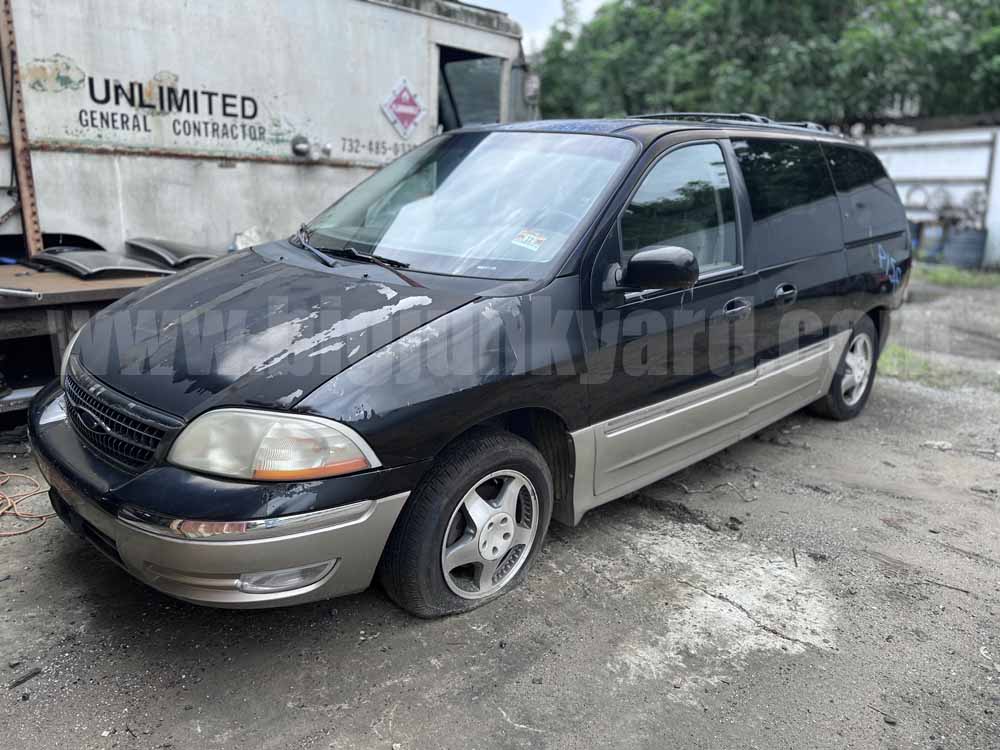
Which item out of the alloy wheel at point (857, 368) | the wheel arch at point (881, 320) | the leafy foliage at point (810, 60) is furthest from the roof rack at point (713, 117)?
the leafy foliage at point (810, 60)

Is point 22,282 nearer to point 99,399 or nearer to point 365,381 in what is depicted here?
point 99,399

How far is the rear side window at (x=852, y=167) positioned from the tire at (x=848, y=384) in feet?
2.90

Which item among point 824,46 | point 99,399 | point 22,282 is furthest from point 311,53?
point 824,46

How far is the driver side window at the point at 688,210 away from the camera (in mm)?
3363

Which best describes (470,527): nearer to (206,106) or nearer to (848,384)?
(848,384)

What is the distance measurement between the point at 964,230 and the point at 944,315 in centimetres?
488

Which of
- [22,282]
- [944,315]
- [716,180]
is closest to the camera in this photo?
[716,180]

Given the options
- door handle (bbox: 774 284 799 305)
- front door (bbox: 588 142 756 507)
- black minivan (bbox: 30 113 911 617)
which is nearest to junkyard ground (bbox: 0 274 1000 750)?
black minivan (bbox: 30 113 911 617)

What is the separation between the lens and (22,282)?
4.25 meters

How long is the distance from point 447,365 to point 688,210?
1.61 metres

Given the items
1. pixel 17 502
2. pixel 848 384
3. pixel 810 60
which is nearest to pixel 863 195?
pixel 848 384

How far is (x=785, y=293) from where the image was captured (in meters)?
4.14

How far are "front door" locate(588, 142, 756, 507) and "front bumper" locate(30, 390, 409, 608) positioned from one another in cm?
109

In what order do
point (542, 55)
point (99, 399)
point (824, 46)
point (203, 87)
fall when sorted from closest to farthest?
point (99, 399), point (203, 87), point (824, 46), point (542, 55)
